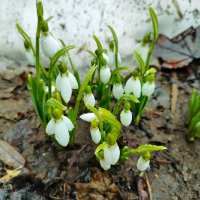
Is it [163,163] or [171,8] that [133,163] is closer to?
[163,163]

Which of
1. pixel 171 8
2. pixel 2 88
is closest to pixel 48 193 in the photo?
pixel 2 88

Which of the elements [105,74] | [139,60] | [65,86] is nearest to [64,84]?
[65,86]

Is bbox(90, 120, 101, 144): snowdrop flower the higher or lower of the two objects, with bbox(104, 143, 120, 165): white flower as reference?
higher

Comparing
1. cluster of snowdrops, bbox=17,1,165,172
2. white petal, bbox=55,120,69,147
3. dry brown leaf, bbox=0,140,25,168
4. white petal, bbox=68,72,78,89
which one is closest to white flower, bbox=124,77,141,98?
cluster of snowdrops, bbox=17,1,165,172

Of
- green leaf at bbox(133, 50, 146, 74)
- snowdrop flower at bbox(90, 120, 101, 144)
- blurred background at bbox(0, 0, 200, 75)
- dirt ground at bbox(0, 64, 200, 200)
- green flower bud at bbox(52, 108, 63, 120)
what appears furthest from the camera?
blurred background at bbox(0, 0, 200, 75)

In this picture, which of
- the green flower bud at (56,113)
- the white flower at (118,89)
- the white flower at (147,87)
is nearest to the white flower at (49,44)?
the green flower bud at (56,113)

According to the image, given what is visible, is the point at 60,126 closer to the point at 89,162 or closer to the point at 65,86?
the point at 65,86

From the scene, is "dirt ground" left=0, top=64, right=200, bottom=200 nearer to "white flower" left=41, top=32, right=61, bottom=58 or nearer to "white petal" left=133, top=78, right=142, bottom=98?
"white petal" left=133, top=78, right=142, bottom=98
